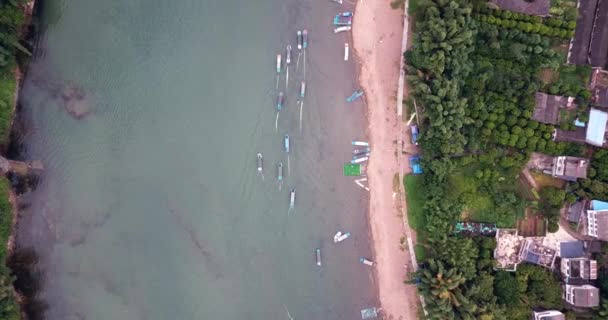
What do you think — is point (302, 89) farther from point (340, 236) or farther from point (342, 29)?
point (340, 236)

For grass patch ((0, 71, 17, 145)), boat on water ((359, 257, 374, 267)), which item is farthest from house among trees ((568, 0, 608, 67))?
grass patch ((0, 71, 17, 145))

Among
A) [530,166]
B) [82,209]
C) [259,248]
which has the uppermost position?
[530,166]

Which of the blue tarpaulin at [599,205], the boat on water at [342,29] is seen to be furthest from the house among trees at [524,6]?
the blue tarpaulin at [599,205]

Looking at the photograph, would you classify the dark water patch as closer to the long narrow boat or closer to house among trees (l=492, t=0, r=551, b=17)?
the long narrow boat

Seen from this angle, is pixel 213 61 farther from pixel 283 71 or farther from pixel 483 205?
pixel 483 205

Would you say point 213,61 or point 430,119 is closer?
point 430,119

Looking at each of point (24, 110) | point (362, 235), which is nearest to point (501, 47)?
point (362, 235)
